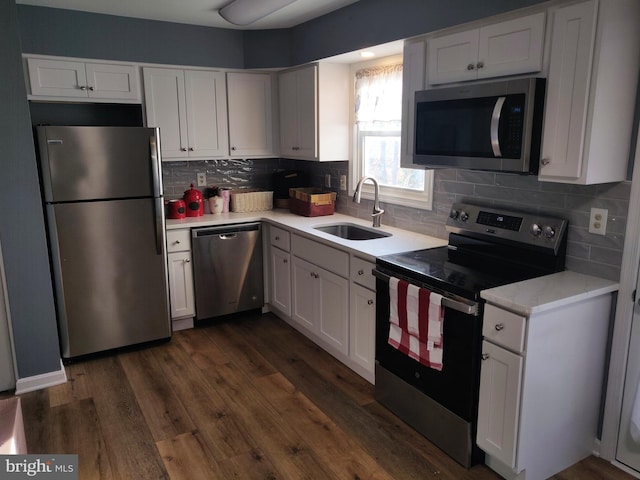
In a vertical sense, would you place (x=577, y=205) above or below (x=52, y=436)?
above

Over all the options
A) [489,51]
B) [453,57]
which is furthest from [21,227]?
[489,51]

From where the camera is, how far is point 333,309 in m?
3.20

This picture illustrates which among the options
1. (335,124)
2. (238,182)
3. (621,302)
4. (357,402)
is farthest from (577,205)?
(238,182)

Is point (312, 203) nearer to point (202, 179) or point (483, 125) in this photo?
point (202, 179)

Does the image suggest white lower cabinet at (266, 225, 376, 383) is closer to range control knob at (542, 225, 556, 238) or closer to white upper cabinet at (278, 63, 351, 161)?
white upper cabinet at (278, 63, 351, 161)

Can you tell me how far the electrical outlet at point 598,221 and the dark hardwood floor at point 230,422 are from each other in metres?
1.08

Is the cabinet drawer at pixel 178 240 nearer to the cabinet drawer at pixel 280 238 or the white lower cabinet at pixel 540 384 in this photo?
the cabinet drawer at pixel 280 238

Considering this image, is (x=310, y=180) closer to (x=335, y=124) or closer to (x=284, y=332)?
(x=335, y=124)

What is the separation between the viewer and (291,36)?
398cm

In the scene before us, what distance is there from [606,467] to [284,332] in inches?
88.0

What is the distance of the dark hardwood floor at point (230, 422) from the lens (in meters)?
2.29

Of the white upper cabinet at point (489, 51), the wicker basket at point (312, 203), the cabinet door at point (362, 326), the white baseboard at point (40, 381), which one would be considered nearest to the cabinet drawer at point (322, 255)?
the cabinet door at point (362, 326)

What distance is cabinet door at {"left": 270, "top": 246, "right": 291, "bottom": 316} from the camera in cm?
375

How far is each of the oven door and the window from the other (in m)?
0.98
